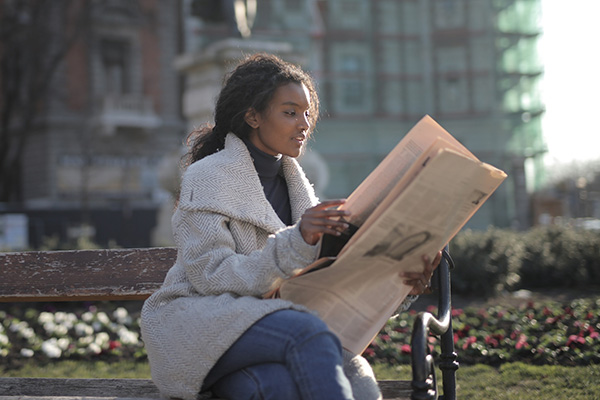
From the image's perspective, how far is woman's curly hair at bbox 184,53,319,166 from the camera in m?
2.51

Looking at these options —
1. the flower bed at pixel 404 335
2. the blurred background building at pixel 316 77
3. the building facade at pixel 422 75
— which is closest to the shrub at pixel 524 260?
the flower bed at pixel 404 335

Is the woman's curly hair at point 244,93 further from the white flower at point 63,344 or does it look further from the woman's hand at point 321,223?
the white flower at point 63,344

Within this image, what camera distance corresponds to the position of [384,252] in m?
2.04

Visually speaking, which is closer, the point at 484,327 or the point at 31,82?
the point at 484,327

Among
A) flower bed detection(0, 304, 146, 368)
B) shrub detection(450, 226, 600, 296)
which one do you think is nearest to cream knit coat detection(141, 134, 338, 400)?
flower bed detection(0, 304, 146, 368)

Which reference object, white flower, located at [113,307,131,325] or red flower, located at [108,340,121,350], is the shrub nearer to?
white flower, located at [113,307,131,325]

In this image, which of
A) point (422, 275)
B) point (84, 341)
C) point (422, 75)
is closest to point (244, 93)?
point (422, 275)

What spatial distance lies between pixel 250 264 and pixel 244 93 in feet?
2.12

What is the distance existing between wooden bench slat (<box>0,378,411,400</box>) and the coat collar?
2.38 ft

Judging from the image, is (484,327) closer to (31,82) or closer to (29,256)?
(29,256)

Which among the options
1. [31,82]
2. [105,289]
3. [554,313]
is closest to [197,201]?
[105,289]

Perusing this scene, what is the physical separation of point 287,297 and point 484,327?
3.14 metres

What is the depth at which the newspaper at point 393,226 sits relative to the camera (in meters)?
1.93

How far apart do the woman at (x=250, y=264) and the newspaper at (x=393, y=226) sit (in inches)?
2.8
